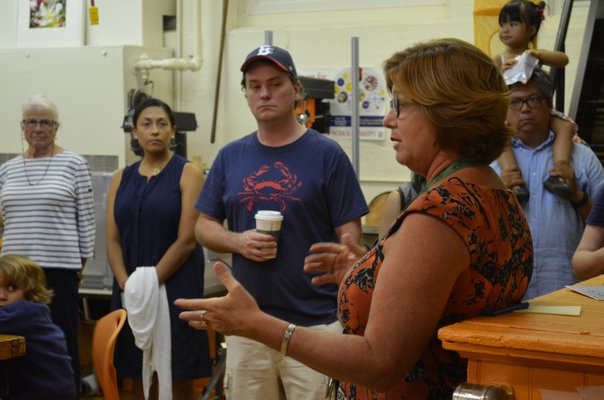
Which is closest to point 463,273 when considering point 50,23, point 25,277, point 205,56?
point 25,277

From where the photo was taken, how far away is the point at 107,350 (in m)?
3.62

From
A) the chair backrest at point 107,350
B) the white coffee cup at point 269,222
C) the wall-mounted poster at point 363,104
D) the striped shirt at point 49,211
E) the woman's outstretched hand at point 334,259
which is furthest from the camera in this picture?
the wall-mounted poster at point 363,104

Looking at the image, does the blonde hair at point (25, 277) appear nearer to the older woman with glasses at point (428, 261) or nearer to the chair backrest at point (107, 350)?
the chair backrest at point (107, 350)

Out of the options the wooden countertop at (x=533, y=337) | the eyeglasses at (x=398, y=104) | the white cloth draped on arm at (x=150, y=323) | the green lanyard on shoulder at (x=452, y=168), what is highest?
the eyeglasses at (x=398, y=104)

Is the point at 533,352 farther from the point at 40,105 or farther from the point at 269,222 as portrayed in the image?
the point at 40,105

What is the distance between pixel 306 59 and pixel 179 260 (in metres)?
3.45

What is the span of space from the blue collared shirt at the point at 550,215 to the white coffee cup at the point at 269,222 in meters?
0.97

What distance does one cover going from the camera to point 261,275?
3207 millimetres

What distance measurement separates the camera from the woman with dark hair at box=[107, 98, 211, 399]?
427cm

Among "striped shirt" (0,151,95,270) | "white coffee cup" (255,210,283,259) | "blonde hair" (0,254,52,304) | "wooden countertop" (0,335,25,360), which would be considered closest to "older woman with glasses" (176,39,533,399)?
"white coffee cup" (255,210,283,259)

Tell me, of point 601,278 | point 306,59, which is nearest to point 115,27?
point 306,59

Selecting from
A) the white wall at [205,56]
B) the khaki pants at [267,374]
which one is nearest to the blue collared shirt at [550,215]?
the khaki pants at [267,374]

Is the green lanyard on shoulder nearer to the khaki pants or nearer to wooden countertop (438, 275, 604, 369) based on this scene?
wooden countertop (438, 275, 604, 369)

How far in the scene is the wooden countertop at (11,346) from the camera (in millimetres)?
3361
